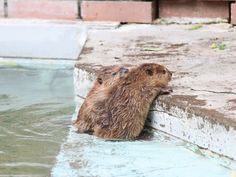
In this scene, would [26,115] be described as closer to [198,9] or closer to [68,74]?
[68,74]

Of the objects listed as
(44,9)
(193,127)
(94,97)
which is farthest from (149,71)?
(44,9)

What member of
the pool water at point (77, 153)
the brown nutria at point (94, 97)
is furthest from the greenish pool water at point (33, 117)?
the brown nutria at point (94, 97)

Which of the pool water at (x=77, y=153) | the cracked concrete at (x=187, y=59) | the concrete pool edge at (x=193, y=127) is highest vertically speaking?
the cracked concrete at (x=187, y=59)

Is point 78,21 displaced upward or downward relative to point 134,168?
upward

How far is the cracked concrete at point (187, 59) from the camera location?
4.51m

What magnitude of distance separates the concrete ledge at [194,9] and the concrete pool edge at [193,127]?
9.22 ft

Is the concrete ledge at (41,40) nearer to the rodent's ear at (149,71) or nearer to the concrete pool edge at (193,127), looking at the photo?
the rodent's ear at (149,71)

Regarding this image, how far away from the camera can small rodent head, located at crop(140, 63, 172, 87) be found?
4.95 meters

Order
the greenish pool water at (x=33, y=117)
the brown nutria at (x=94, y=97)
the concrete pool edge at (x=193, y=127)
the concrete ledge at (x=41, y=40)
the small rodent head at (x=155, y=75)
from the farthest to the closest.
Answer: the concrete ledge at (x=41, y=40), the small rodent head at (x=155, y=75), the brown nutria at (x=94, y=97), the greenish pool water at (x=33, y=117), the concrete pool edge at (x=193, y=127)

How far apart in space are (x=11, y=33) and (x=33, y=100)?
1.50 metres

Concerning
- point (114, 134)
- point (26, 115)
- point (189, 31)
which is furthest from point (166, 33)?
point (114, 134)

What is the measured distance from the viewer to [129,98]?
189 inches

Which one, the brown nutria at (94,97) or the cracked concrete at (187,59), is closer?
the cracked concrete at (187,59)

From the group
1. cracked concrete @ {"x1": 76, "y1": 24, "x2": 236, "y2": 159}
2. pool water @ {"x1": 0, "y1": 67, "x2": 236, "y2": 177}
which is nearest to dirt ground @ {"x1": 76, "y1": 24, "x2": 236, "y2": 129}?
cracked concrete @ {"x1": 76, "y1": 24, "x2": 236, "y2": 159}
